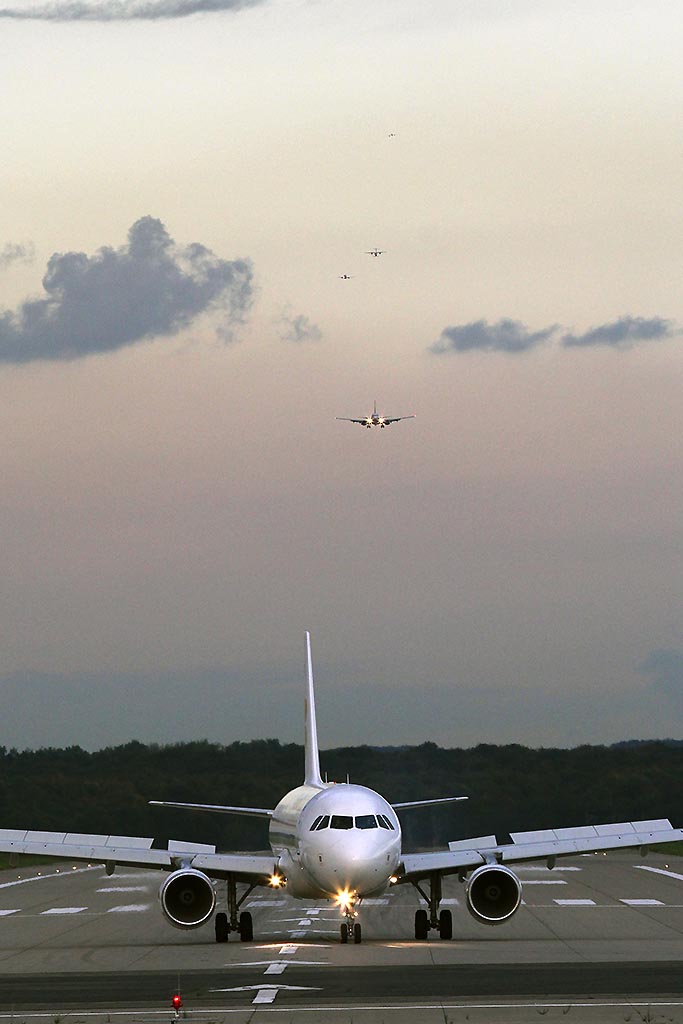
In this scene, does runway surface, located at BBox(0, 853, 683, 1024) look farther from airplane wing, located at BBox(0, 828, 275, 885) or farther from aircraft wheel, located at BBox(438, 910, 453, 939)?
airplane wing, located at BBox(0, 828, 275, 885)

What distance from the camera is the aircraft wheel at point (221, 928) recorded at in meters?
39.9

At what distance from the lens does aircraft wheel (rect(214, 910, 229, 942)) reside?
39.9 m

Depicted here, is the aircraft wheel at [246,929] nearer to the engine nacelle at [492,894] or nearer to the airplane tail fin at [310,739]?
the engine nacelle at [492,894]

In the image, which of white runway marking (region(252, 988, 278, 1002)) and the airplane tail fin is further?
the airplane tail fin

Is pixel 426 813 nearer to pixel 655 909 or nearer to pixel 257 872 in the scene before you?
pixel 655 909

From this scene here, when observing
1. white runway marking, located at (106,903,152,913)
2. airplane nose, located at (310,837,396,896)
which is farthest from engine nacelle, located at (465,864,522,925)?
white runway marking, located at (106,903,152,913)

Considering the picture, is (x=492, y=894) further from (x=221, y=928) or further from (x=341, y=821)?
(x=221, y=928)

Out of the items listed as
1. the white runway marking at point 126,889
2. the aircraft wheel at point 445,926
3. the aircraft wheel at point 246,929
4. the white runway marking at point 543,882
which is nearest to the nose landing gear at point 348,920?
the aircraft wheel at point 445,926

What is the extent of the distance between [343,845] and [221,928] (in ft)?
15.5

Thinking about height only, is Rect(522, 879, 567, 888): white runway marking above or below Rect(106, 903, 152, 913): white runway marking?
below

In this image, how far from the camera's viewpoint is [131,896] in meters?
60.1

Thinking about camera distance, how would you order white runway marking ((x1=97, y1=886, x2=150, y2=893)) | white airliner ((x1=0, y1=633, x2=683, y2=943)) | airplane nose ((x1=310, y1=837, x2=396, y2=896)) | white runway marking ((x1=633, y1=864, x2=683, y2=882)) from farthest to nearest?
white runway marking ((x1=633, y1=864, x2=683, y2=882)), white runway marking ((x1=97, y1=886, x2=150, y2=893)), white airliner ((x1=0, y1=633, x2=683, y2=943)), airplane nose ((x1=310, y1=837, x2=396, y2=896))

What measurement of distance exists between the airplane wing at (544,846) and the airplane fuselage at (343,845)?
5.77ft

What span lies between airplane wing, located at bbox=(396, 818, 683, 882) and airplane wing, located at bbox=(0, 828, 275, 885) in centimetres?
355
